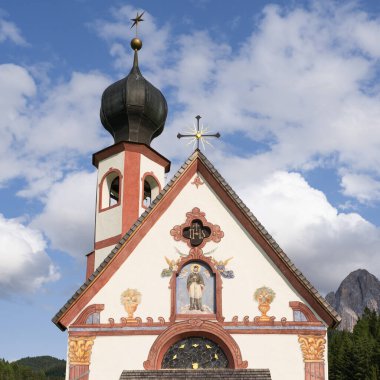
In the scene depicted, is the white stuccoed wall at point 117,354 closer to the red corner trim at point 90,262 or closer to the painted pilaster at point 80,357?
the painted pilaster at point 80,357

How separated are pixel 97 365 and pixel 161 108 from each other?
12370 millimetres

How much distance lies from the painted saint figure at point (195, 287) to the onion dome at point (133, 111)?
889cm

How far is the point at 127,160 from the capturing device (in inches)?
926

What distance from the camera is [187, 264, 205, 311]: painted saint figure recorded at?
16.4m

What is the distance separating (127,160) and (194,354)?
30.1 feet

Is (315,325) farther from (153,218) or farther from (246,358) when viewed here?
(153,218)

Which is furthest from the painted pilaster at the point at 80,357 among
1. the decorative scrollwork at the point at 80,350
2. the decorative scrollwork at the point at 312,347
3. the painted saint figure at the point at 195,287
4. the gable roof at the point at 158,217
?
the decorative scrollwork at the point at 312,347

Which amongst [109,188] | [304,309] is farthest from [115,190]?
[304,309]

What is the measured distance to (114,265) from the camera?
661 inches

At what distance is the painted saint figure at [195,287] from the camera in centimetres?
1636

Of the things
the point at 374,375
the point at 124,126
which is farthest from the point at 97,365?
the point at 374,375

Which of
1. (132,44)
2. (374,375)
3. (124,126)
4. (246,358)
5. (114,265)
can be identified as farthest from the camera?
(374,375)

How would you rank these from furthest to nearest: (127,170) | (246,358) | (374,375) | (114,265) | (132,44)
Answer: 1. (374,375)
2. (132,44)
3. (127,170)
4. (114,265)
5. (246,358)

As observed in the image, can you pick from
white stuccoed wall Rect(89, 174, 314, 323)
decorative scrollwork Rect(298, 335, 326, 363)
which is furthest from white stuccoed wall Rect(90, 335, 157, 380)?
decorative scrollwork Rect(298, 335, 326, 363)
